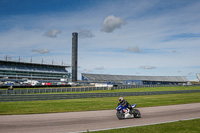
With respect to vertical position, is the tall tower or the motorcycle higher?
the tall tower

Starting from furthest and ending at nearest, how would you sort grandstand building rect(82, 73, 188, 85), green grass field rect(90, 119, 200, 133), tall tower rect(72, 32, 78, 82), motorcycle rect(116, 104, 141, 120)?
tall tower rect(72, 32, 78, 82), grandstand building rect(82, 73, 188, 85), motorcycle rect(116, 104, 141, 120), green grass field rect(90, 119, 200, 133)

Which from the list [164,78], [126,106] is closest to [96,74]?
[164,78]

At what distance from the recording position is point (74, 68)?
12219 cm

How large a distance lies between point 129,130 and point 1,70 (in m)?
107

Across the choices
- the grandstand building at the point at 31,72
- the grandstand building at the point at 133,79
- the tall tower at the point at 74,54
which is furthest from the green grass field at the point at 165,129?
the tall tower at the point at 74,54

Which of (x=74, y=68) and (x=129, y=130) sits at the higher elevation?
(x=74, y=68)

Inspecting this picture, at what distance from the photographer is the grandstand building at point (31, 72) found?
4154 inches

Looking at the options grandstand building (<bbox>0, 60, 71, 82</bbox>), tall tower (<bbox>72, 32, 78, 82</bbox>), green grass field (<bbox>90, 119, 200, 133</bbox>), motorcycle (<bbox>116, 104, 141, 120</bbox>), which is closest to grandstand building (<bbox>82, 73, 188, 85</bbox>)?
tall tower (<bbox>72, 32, 78, 82</bbox>)

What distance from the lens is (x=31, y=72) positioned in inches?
4569

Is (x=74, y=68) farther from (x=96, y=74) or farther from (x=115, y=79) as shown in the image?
(x=115, y=79)

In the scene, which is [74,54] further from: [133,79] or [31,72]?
[133,79]

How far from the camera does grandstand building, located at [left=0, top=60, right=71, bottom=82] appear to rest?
10550 cm

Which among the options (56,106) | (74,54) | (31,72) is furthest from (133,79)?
(56,106)

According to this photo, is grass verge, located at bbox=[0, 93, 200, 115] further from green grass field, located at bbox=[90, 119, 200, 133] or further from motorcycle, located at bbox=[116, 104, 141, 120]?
green grass field, located at bbox=[90, 119, 200, 133]
